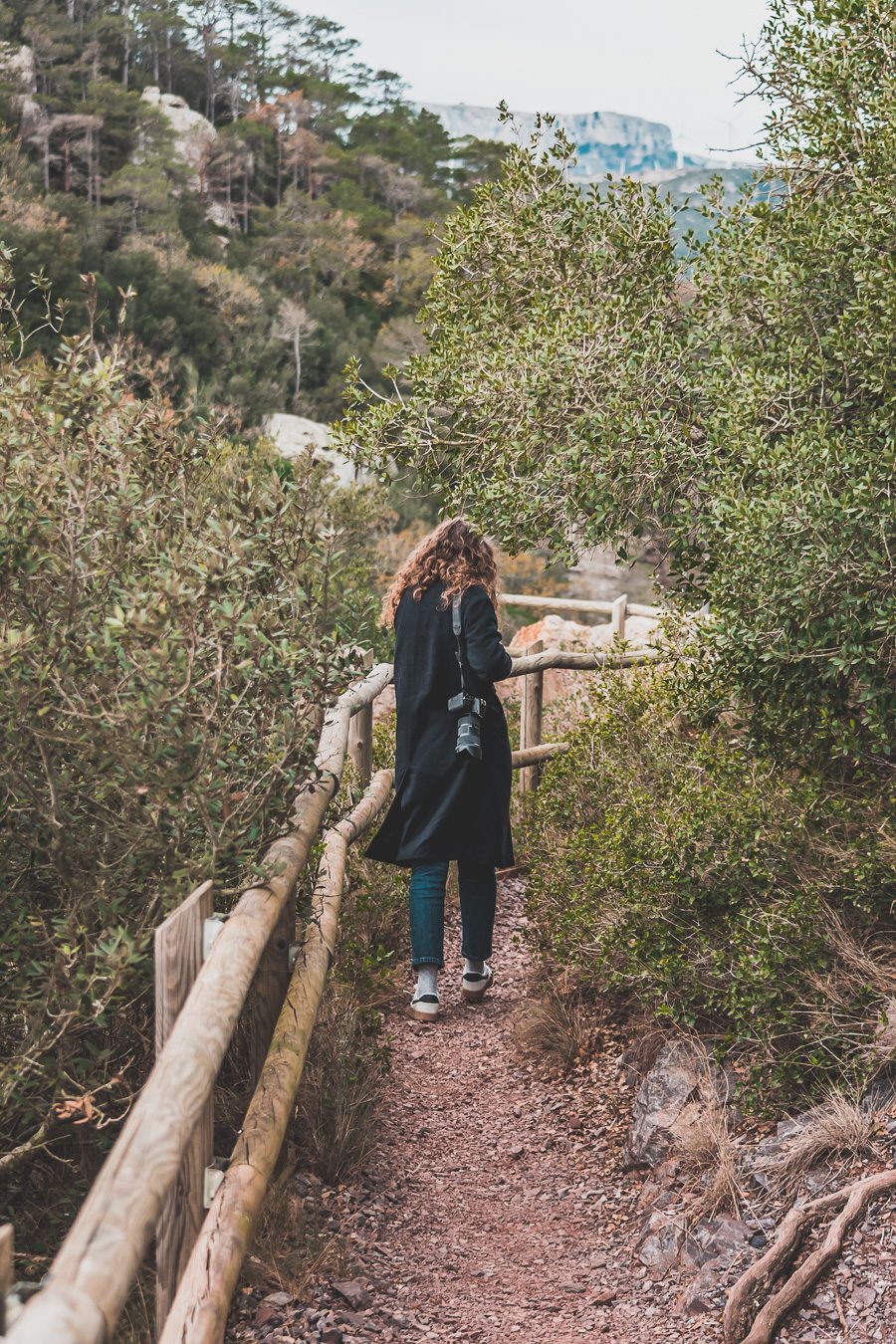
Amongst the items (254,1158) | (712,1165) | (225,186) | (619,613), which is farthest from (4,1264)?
(225,186)

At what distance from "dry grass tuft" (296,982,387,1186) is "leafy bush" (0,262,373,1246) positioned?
77cm

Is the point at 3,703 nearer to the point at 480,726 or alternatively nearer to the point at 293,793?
the point at 293,793

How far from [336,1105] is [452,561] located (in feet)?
6.69

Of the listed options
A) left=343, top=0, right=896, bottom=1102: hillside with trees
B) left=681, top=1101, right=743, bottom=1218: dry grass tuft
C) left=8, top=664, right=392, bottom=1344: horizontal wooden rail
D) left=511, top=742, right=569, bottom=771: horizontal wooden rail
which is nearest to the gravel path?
left=681, top=1101, right=743, bottom=1218: dry grass tuft

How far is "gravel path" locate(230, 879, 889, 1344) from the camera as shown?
281cm

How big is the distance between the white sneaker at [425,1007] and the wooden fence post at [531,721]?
2711 millimetres

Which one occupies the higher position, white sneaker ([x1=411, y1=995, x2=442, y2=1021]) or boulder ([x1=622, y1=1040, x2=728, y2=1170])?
boulder ([x1=622, y1=1040, x2=728, y2=1170])

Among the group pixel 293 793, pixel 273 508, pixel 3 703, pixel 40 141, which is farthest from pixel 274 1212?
pixel 40 141

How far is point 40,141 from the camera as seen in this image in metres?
30.6

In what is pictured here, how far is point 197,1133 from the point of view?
7.19 feet

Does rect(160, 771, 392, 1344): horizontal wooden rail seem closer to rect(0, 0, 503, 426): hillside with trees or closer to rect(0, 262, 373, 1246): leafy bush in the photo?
rect(0, 262, 373, 1246): leafy bush

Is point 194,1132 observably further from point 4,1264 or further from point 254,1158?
point 4,1264

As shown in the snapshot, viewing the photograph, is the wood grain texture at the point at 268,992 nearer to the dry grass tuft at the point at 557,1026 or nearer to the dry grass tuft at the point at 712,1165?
the dry grass tuft at the point at 712,1165

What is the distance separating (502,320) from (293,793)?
297 cm
